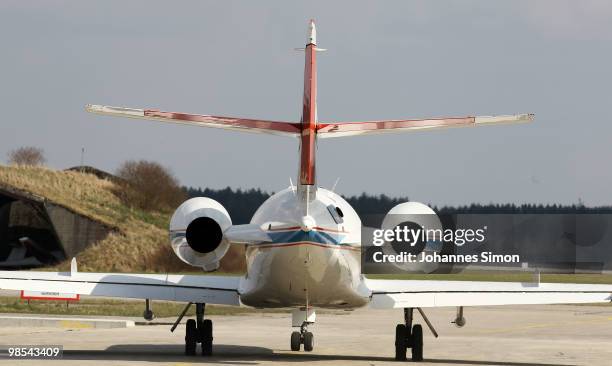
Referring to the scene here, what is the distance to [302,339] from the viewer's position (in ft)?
77.1

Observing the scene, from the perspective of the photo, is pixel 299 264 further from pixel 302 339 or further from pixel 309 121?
pixel 302 339

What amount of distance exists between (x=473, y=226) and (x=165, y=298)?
68774mm

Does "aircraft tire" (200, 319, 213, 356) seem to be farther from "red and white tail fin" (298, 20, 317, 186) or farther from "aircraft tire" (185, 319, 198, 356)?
"red and white tail fin" (298, 20, 317, 186)

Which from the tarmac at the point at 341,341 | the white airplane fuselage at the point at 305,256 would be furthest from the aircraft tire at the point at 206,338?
the white airplane fuselage at the point at 305,256

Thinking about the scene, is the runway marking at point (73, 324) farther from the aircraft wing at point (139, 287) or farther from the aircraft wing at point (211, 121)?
the aircraft wing at point (211, 121)

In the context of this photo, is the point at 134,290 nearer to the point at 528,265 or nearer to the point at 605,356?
the point at 605,356

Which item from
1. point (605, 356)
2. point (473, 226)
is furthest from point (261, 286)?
point (473, 226)

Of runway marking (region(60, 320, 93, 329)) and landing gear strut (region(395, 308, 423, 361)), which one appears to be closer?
landing gear strut (region(395, 308, 423, 361))

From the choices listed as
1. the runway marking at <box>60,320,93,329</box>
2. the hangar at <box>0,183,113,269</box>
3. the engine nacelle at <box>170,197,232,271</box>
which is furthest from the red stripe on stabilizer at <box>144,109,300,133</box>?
the hangar at <box>0,183,113,269</box>

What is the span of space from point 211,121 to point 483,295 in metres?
7.16

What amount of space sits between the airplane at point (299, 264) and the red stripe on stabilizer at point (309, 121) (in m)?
Answer: 0.02

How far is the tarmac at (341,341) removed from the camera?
75.5ft

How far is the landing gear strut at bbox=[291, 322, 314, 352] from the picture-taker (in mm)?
23384

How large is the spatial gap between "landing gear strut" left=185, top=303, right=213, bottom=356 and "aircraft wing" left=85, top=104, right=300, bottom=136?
586cm
